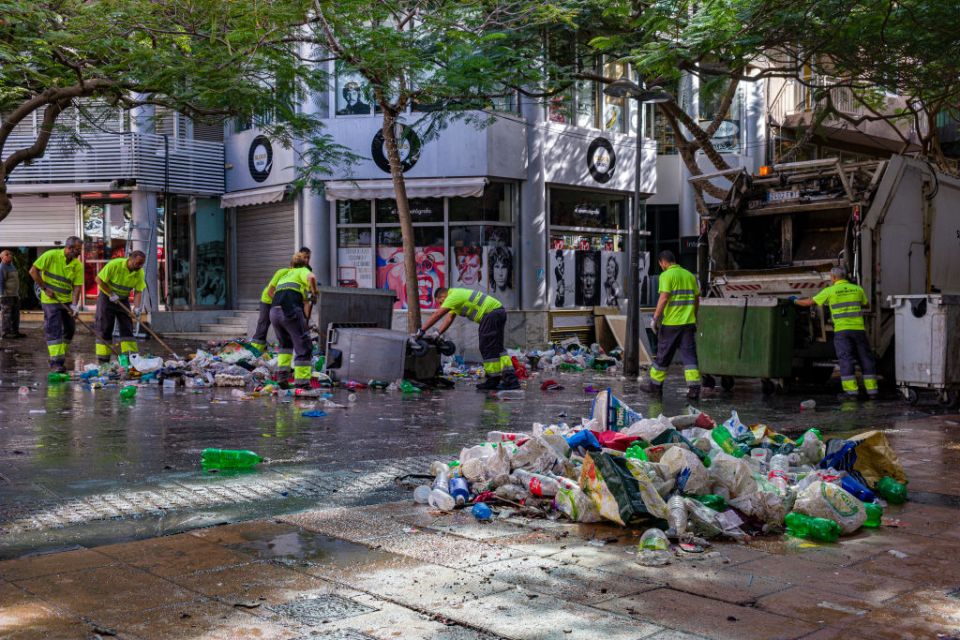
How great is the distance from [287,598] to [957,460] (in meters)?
5.25

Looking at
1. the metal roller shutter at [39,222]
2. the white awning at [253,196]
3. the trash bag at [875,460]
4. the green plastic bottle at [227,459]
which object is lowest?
the green plastic bottle at [227,459]

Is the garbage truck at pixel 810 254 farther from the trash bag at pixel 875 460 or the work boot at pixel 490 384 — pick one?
the trash bag at pixel 875 460

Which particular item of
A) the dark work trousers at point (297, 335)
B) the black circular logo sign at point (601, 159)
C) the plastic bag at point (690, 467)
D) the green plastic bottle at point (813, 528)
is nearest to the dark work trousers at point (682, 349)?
the dark work trousers at point (297, 335)

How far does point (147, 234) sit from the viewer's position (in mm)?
21953

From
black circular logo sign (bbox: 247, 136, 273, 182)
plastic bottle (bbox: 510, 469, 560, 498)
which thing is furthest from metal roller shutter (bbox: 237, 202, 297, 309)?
plastic bottle (bbox: 510, 469, 560, 498)

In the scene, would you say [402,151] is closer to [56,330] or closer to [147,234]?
[147,234]

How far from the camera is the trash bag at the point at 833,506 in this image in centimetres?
481

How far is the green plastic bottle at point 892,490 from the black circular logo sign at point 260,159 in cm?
1747

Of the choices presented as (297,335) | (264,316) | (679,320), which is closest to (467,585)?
(297,335)

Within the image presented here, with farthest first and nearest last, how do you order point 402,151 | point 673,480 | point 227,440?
point 402,151
point 227,440
point 673,480

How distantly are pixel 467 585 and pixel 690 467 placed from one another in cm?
174

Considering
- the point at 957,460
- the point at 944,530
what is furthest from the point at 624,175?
the point at 944,530

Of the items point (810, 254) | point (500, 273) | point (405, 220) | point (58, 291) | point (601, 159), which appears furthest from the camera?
point (601, 159)

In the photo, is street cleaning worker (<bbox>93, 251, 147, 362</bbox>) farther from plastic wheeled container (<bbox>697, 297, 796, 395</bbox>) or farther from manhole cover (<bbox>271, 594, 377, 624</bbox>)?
manhole cover (<bbox>271, 594, 377, 624</bbox>)
